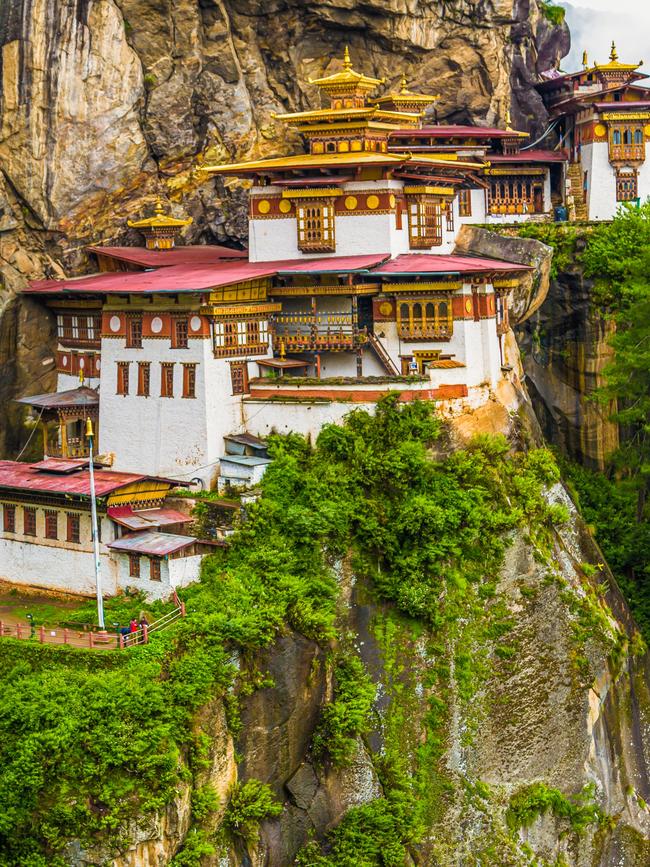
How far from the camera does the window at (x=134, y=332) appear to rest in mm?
54250

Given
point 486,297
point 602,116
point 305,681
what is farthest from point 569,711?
point 602,116

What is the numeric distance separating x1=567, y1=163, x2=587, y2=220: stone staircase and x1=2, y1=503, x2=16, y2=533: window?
32069 millimetres

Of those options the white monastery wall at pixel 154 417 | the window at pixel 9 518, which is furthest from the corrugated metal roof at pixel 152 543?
the window at pixel 9 518

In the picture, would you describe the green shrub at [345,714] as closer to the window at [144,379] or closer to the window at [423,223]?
the window at [144,379]

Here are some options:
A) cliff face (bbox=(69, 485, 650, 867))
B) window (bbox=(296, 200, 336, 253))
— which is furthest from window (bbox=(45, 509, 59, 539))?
window (bbox=(296, 200, 336, 253))

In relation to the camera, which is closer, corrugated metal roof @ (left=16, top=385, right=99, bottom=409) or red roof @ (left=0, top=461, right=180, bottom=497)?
red roof @ (left=0, top=461, right=180, bottom=497)

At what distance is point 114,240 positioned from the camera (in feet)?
203

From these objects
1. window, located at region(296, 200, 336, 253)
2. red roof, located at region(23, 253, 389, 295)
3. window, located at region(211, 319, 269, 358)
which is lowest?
window, located at region(211, 319, 269, 358)

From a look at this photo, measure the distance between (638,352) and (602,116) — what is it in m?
15.8

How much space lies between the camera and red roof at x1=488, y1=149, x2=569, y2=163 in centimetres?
7131

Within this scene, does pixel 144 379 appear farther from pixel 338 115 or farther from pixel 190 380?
pixel 338 115

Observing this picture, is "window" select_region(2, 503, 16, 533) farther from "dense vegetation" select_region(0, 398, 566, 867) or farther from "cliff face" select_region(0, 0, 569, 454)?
"dense vegetation" select_region(0, 398, 566, 867)

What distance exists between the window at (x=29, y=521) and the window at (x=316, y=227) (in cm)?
1389

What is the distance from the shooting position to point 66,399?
5572 centimetres
